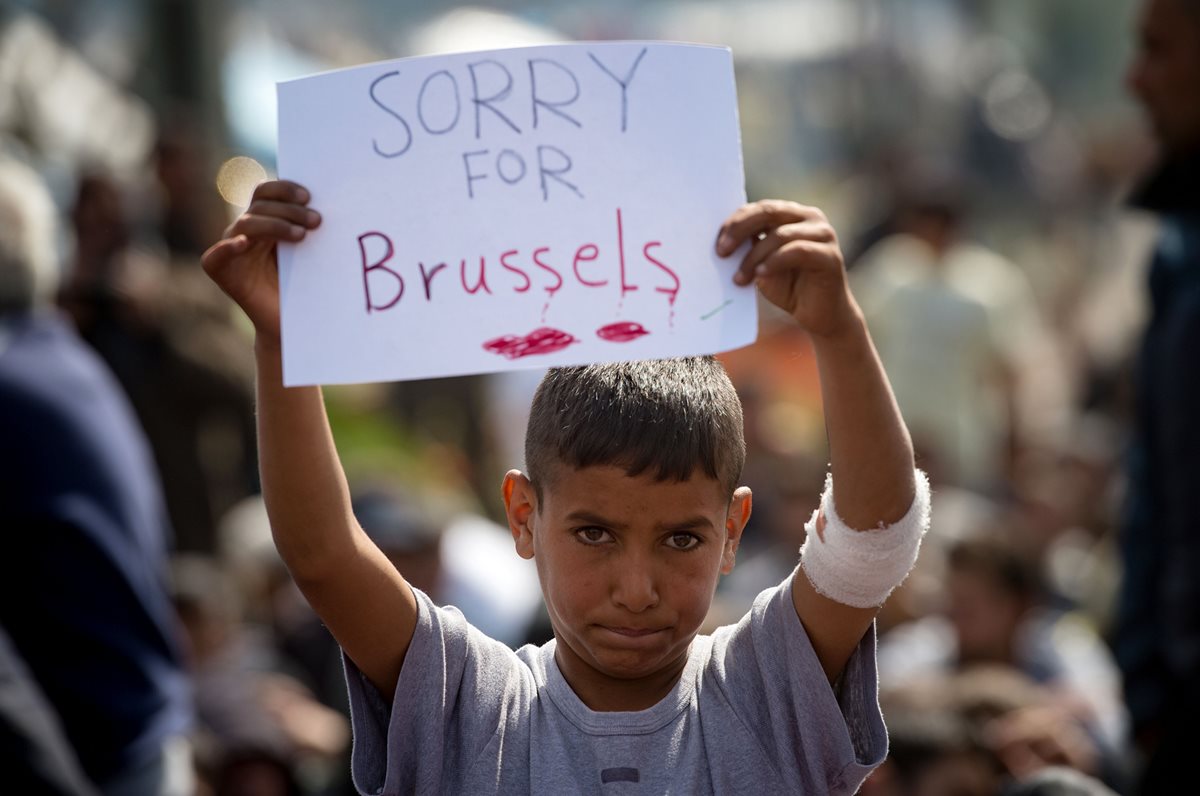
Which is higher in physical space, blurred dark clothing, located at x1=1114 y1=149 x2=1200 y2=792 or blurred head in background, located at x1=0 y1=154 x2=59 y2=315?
blurred head in background, located at x1=0 y1=154 x2=59 y2=315

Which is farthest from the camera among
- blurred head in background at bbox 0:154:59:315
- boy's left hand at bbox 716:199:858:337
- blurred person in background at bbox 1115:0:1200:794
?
blurred head in background at bbox 0:154:59:315

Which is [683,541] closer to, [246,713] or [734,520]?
[734,520]

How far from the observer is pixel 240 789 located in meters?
5.59

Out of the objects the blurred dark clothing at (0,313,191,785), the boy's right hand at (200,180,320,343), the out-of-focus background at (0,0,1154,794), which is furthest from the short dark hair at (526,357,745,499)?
the blurred dark clothing at (0,313,191,785)

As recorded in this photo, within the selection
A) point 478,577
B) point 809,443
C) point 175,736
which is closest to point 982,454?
point 809,443

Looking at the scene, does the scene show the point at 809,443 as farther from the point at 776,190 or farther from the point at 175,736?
the point at 776,190

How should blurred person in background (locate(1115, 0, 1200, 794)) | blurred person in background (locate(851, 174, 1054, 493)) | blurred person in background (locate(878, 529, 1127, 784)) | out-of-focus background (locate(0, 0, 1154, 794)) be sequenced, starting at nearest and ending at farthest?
blurred person in background (locate(1115, 0, 1200, 794)), blurred person in background (locate(878, 529, 1127, 784)), out-of-focus background (locate(0, 0, 1154, 794)), blurred person in background (locate(851, 174, 1054, 493))

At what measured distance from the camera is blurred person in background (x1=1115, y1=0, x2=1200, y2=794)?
363 cm

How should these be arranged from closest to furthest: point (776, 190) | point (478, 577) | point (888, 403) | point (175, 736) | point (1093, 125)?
1. point (888, 403)
2. point (175, 736)
3. point (478, 577)
4. point (776, 190)
5. point (1093, 125)

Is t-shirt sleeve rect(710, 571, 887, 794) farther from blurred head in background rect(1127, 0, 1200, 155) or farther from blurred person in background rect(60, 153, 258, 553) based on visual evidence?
blurred person in background rect(60, 153, 258, 553)

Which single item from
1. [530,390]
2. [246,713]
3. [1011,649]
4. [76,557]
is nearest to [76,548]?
[76,557]

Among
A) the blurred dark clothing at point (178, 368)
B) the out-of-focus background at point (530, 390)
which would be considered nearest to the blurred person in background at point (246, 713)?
the out-of-focus background at point (530, 390)

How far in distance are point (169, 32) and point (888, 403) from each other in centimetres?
989

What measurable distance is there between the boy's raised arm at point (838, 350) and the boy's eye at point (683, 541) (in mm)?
189
